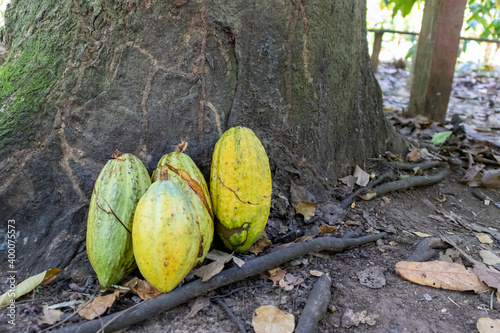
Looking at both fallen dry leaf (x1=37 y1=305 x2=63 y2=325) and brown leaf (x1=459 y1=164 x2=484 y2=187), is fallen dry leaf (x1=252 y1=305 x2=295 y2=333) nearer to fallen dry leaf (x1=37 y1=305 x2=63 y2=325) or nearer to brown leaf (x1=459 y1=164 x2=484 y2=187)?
fallen dry leaf (x1=37 y1=305 x2=63 y2=325)

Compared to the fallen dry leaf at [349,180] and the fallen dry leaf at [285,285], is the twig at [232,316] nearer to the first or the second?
the fallen dry leaf at [285,285]

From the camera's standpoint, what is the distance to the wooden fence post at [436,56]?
3627 mm

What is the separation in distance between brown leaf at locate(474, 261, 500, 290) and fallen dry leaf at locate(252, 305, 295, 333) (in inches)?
37.0

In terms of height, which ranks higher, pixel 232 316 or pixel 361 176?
pixel 361 176

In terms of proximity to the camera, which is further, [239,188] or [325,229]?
[325,229]

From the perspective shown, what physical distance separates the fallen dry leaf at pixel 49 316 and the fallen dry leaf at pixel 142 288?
0.86 feet

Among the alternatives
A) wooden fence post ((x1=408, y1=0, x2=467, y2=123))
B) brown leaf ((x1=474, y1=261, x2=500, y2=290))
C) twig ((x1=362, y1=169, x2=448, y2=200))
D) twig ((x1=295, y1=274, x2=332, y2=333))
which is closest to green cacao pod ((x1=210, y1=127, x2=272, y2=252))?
twig ((x1=295, y1=274, x2=332, y2=333))

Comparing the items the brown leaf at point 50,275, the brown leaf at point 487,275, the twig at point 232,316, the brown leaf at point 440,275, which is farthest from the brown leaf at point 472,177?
the brown leaf at point 50,275

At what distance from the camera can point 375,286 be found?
1.71m

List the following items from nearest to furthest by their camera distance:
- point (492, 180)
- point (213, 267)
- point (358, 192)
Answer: point (213, 267) < point (358, 192) < point (492, 180)

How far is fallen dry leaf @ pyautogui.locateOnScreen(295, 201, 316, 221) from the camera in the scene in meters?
2.14

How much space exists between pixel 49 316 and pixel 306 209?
4.39ft

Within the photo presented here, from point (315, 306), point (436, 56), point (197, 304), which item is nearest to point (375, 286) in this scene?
point (315, 306)

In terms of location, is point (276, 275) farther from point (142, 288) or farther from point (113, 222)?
point (113, 222)
